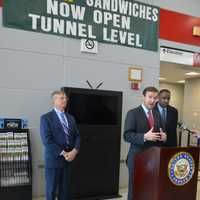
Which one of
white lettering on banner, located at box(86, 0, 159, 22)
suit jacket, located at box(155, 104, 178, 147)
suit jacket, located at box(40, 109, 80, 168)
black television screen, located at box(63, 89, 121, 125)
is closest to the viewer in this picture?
suit jacket, located at box(40, 109, 80, 168)

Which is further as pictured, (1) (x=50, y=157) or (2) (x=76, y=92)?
(2) (x=76, y=92)

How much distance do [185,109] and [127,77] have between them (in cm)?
349

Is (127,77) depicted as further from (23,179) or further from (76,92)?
(23,179)

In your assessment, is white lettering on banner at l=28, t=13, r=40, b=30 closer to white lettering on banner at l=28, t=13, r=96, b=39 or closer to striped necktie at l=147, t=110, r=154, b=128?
white lettering on banner at l=28, t=13, r=96, b=39

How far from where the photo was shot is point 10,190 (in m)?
3.39

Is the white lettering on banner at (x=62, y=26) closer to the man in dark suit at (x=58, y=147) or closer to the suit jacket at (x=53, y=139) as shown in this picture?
the man in dark suit at (x=58, y=147)

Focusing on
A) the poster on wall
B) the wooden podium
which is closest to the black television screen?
the wooden podium

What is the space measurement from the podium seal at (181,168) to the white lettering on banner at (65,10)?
8.10ft

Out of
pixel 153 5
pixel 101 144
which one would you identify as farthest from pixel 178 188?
pixel 153 5

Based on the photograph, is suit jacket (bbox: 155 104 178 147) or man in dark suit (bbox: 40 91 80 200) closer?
man in dark suit (bbox: 40 91 80 200)

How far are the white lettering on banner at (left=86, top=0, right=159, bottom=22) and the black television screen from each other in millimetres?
1334

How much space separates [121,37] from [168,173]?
2.54 meters

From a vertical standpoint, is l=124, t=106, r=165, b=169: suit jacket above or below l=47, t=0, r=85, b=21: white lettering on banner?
below

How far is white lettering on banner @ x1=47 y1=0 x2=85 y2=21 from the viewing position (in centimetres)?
383
